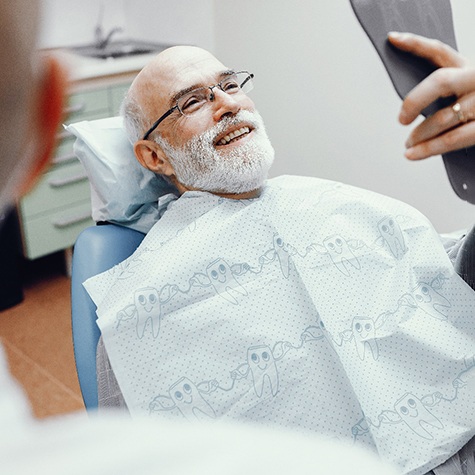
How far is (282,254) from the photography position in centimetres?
149

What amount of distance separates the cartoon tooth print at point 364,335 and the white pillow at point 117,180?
61 cm

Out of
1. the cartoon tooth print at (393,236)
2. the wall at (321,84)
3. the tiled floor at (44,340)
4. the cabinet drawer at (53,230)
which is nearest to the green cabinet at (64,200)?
the cabinet drawer at (53,230)

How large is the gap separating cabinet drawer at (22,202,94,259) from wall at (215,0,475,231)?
94 cm

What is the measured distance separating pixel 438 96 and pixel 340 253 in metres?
0.66

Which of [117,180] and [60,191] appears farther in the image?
[60,191]

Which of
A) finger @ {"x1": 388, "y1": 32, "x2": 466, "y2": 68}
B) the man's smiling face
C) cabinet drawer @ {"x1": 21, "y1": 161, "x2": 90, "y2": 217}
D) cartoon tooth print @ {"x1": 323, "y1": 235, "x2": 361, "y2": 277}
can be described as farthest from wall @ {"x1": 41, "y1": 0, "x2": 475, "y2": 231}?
finger @ {"x1": 388, "y1": 32, "x2": 466, "y2": 68}

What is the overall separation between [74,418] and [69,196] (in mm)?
2669

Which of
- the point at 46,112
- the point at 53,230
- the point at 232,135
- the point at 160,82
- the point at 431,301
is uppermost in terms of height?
the point at 46,112

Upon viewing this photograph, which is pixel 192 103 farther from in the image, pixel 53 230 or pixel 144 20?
pixel 144 20

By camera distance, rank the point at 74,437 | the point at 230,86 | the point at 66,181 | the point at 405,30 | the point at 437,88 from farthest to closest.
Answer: the point at 66,181 → the point at 230,86 → the point at 405,30 → the point at 437,88 → the point at 74,437

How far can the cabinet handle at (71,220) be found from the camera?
2865mm

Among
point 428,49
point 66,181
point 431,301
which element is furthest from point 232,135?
point 66,181

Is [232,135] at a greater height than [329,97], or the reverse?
[232,135]

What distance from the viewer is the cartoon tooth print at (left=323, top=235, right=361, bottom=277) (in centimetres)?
147
